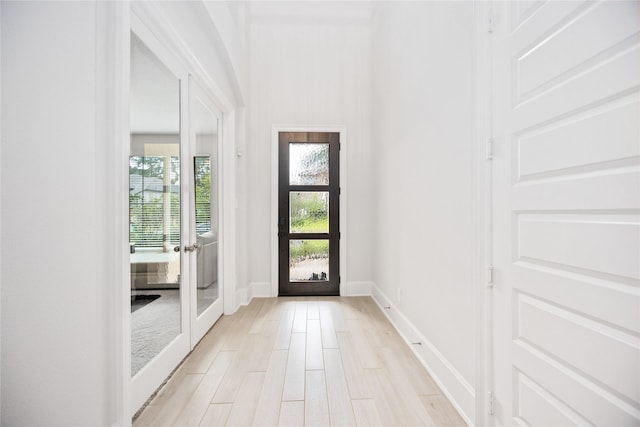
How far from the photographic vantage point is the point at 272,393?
188 cm

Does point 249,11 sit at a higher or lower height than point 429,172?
higher

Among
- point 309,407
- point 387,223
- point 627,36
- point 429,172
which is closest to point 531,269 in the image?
point 627,36

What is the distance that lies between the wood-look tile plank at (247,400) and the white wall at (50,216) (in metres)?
0.70

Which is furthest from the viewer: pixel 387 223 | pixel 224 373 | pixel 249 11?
pixel 249 11

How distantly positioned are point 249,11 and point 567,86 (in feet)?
13.4

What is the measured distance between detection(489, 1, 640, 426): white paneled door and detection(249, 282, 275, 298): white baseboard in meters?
3.03

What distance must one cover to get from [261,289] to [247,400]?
226 cm

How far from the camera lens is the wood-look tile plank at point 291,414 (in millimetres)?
1621

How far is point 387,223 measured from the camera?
3432mm

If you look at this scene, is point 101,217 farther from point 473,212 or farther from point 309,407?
point 473,212

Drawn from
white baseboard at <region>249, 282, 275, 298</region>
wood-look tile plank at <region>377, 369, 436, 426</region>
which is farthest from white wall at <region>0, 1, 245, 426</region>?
white baseboard at <region>249, 282, 275, 298</region>

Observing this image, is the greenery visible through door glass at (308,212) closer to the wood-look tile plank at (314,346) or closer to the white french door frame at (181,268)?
the wood-look tile plank at (314,346)

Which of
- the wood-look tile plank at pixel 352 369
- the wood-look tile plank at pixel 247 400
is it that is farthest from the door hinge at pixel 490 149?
the wood-look tile plank at pixel 247 400

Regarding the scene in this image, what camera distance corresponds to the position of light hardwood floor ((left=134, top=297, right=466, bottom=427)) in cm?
167
